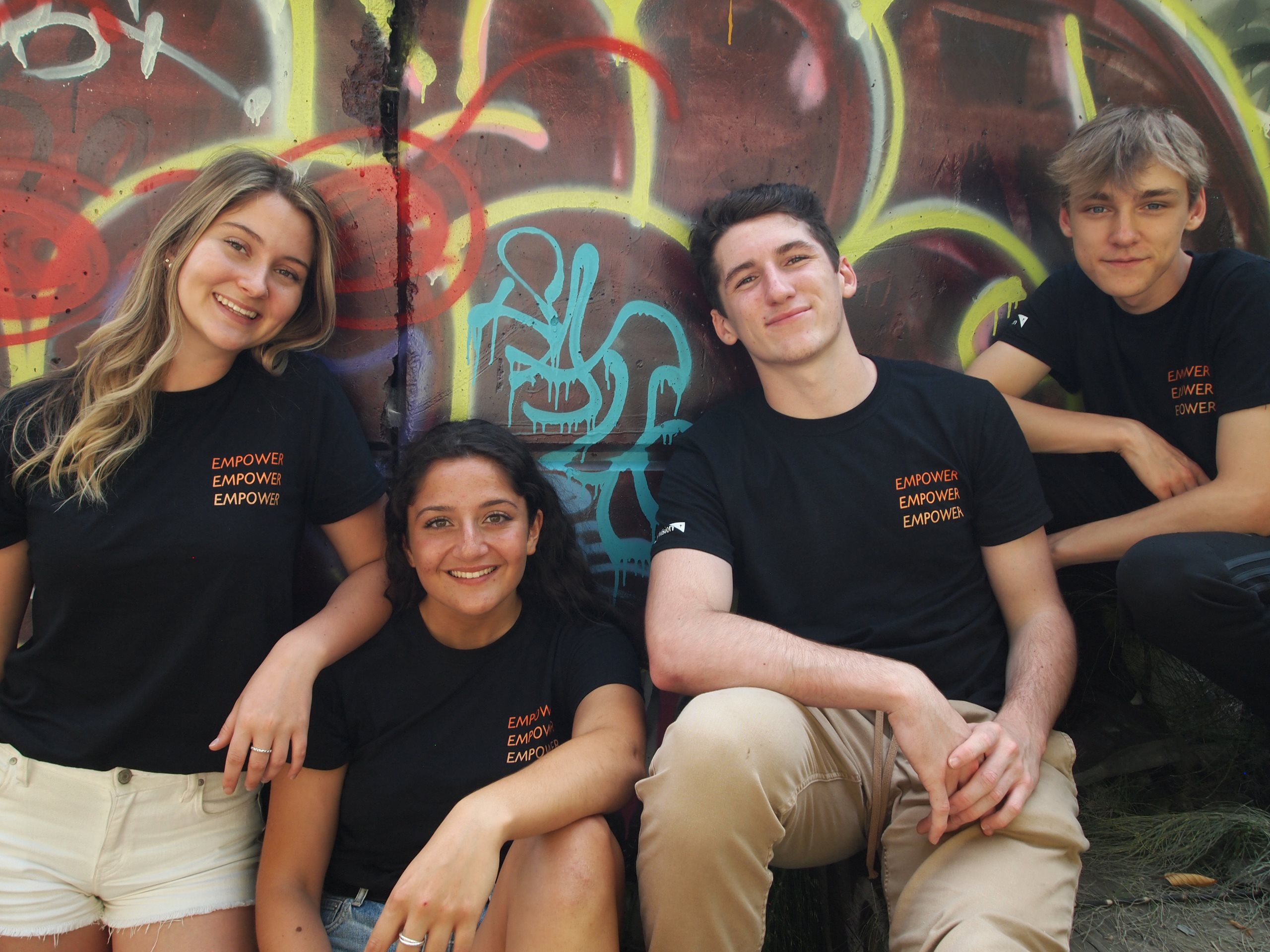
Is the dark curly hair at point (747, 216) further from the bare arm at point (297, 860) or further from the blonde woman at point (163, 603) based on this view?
the bare arm at point (297, 860)

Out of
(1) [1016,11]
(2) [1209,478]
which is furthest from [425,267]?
(2) [1209,478]

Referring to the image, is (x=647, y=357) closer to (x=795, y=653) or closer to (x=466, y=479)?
(x=466, y=479)

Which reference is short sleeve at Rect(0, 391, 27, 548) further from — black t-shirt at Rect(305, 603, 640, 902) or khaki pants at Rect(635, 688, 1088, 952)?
khaki pants at Rect(635, 688, 1088, 952)

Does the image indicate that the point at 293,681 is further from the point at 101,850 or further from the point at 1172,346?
the point at 1172,346

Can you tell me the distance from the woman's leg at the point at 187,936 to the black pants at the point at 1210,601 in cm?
220

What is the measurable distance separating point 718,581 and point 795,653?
0.86 feet

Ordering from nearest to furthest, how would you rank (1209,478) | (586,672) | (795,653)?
1. (795,653)
2. (586,672)
3. (1209,478)

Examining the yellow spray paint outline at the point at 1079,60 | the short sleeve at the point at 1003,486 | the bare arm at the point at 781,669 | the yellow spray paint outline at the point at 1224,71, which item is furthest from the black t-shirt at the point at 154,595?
the yellow spray paint outline at the point at 1224,71

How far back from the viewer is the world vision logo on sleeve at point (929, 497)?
6.88 feet

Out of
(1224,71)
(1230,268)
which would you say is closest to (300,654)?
(1230,268)

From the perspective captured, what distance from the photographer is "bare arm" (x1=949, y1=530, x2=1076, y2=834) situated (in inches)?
66.2

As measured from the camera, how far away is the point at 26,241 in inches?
93.6

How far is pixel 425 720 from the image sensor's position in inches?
77.3

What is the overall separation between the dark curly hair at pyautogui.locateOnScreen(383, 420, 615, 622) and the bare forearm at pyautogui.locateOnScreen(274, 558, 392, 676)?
0.04 meters
